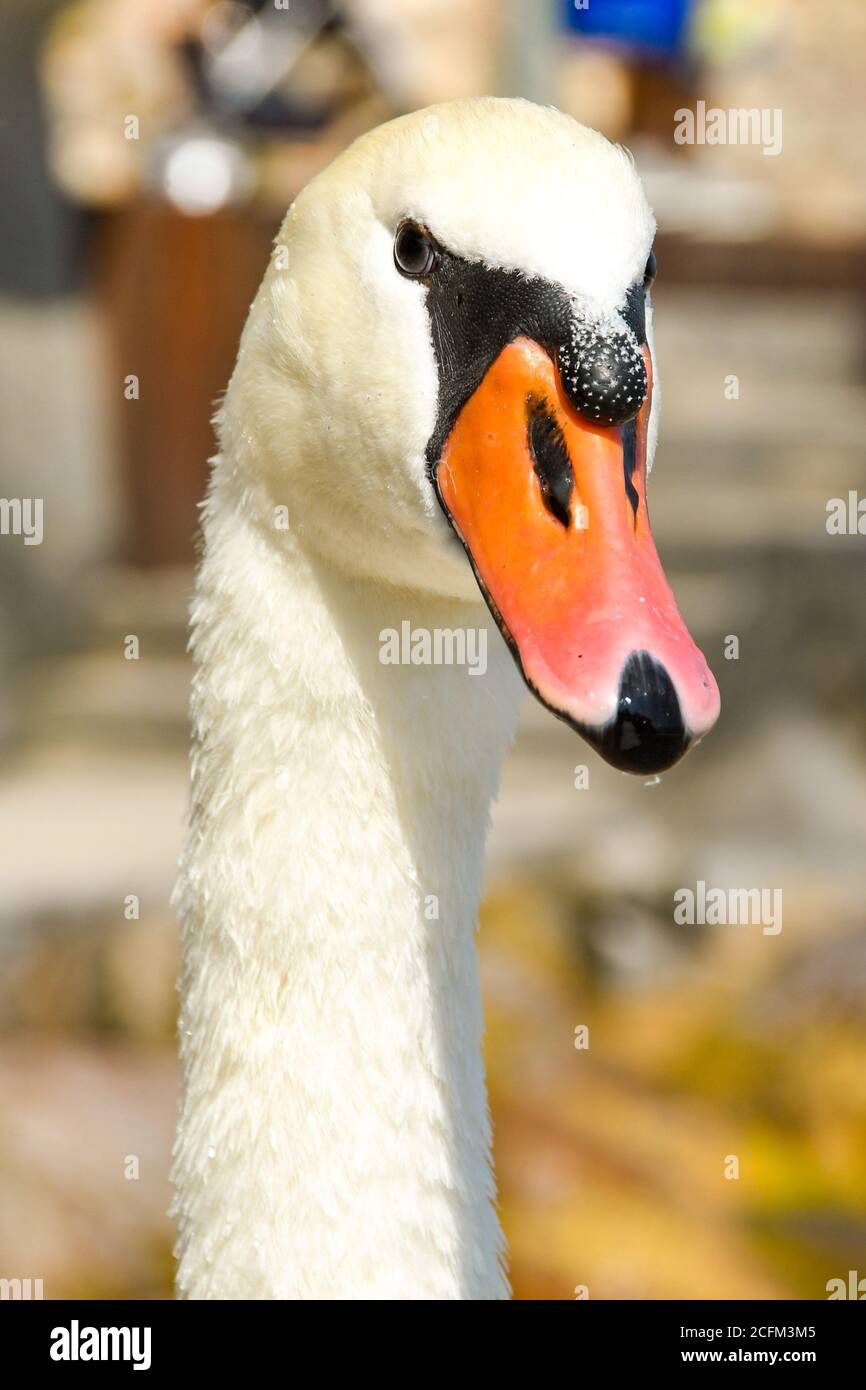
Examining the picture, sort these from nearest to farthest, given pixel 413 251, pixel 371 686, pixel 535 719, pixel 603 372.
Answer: pixel 603 372
pixel 413 251
pixel 371 686
pixel 535 719

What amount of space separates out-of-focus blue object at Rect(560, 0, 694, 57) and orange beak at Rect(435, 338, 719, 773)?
969cm

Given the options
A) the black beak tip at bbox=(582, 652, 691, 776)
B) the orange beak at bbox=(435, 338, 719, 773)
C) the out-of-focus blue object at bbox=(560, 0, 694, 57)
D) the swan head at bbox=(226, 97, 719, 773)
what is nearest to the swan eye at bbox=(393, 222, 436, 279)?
the swan head at bbox=(226, 97, 719, 773)

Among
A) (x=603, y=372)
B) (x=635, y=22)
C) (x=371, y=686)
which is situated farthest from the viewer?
(x=635, y=22)

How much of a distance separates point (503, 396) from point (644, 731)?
0.36 metres

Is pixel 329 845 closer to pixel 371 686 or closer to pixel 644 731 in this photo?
pixel 371 686

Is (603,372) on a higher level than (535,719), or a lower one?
lower

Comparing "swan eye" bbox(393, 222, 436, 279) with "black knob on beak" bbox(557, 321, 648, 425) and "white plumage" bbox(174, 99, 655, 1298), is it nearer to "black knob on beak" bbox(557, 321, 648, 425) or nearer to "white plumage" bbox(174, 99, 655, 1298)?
"white plumage" bbox(174, 99, 655, 1298)

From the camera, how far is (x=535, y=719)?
21.8 feet

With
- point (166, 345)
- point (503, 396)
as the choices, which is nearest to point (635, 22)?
point (166, 345)

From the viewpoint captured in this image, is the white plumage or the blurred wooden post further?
the blurred wooden post

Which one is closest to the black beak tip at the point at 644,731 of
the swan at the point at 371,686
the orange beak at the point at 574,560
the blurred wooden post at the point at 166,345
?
the orange beak at the point at 574,560

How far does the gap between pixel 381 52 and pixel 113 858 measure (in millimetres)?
6012

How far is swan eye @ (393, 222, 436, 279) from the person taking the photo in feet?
4.91

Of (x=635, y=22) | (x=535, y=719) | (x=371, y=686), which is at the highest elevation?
(x=635, y=22)
